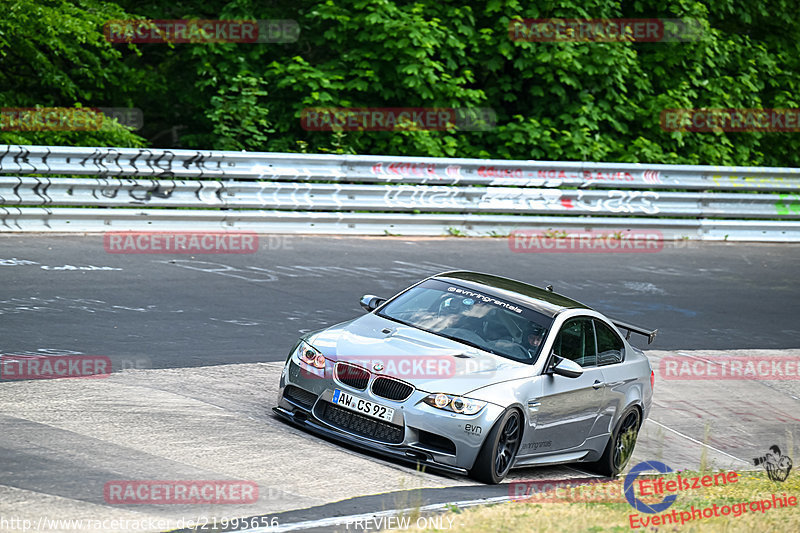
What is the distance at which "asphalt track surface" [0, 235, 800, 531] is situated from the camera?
24.1 ft

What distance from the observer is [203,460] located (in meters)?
7.64

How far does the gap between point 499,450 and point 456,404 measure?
57 centimetres

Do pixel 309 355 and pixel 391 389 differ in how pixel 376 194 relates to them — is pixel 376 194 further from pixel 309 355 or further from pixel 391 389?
pixel 391 389

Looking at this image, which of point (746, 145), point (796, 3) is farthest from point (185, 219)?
point (796, 3)

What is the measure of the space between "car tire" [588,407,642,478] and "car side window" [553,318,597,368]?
76 cm

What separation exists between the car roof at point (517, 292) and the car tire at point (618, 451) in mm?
1194

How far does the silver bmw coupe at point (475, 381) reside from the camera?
842 cm

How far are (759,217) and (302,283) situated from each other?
477 inches

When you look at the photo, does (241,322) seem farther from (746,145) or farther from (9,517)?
(746,145)

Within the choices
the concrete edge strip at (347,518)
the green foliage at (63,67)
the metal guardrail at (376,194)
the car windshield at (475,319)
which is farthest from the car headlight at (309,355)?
the green foliage at (63,67)

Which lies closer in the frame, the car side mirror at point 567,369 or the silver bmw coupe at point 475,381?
the silver bmw coupe at point 475,381

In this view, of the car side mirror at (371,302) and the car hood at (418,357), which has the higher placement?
the car side mirror at (371,302)

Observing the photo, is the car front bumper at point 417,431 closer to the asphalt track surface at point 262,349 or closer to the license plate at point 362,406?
the license plate at point 362,406

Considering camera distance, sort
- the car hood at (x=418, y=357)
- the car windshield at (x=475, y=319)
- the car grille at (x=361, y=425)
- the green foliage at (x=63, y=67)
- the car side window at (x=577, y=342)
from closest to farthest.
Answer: the car grille at (x=361, y=425) → the car hood at (x=418, y=357) → the car windshield at (x=475, y=319) → the car side window at (x=577, y=342) → the green foliage at (x=63, y=67)
